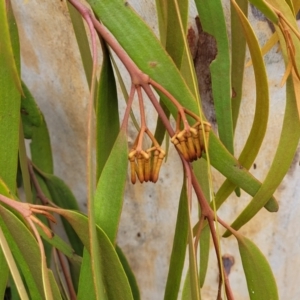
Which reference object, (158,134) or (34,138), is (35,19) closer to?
(34,138)

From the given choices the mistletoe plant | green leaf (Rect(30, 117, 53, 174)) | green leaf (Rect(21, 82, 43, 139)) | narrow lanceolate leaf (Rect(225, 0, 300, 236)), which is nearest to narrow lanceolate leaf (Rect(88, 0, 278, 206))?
the mistletoe plant

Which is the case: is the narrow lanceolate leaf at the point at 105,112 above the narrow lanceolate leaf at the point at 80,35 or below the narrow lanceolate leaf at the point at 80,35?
below

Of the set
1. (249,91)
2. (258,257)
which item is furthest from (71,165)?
(258,257)

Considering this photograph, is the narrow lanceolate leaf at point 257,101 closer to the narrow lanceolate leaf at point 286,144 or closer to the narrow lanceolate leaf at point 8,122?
the narrow lanceolate leaf at point 286,144

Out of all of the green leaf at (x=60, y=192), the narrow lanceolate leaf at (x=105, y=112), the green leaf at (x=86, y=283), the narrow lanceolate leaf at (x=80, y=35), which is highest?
the narrow lanceolate leaf at (x=80, y=35)

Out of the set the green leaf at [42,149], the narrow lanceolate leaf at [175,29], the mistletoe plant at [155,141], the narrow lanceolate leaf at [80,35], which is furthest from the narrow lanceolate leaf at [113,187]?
the green leaf at [42,149]

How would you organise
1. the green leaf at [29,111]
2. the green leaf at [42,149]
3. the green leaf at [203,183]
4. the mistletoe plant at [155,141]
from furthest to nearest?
the green leaf at [42,149]
the green leaf at [29,111]
the green leaf at [203,183]
the mistletoe plant at [155,141]
